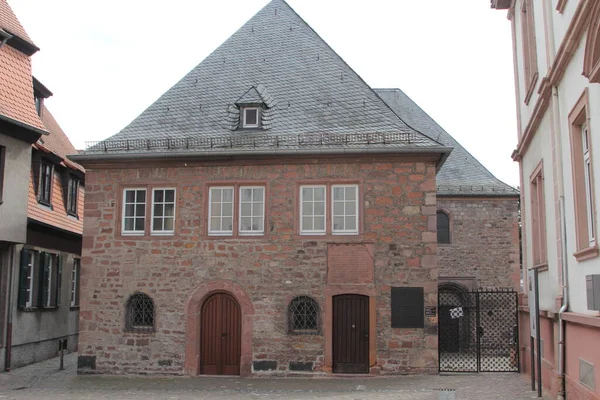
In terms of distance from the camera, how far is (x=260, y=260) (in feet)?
52.5

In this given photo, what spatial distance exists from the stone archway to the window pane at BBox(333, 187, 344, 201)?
2.97m

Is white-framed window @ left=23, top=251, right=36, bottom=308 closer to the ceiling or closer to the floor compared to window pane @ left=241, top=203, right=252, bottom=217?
closer to the floor

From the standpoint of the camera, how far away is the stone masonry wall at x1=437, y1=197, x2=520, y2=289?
82.4 ft

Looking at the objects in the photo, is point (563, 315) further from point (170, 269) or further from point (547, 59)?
point (170, 269)

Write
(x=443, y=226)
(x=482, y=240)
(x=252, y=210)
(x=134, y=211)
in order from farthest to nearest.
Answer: (x=443, y=226), (x=482, y=240), (x=134, y=211), (x=252, y=210)

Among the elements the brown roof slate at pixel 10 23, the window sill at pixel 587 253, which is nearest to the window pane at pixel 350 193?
the window sill at pixel 587 253

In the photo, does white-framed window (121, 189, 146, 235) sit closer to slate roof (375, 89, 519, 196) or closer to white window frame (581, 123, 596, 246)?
white window frame (581, 123, 596, 246)

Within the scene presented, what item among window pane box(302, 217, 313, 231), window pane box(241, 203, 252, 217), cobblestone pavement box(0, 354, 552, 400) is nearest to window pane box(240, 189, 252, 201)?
window pane box(241, 203, 252, 217)

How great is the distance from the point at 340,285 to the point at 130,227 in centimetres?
516

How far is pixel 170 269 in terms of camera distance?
16.3 metres

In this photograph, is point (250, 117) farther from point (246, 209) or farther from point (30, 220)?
point (30, 220)

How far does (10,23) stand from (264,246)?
30.2ft

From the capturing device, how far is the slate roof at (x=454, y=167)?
25.6 metres

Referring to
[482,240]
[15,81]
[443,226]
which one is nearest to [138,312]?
[15,81]
